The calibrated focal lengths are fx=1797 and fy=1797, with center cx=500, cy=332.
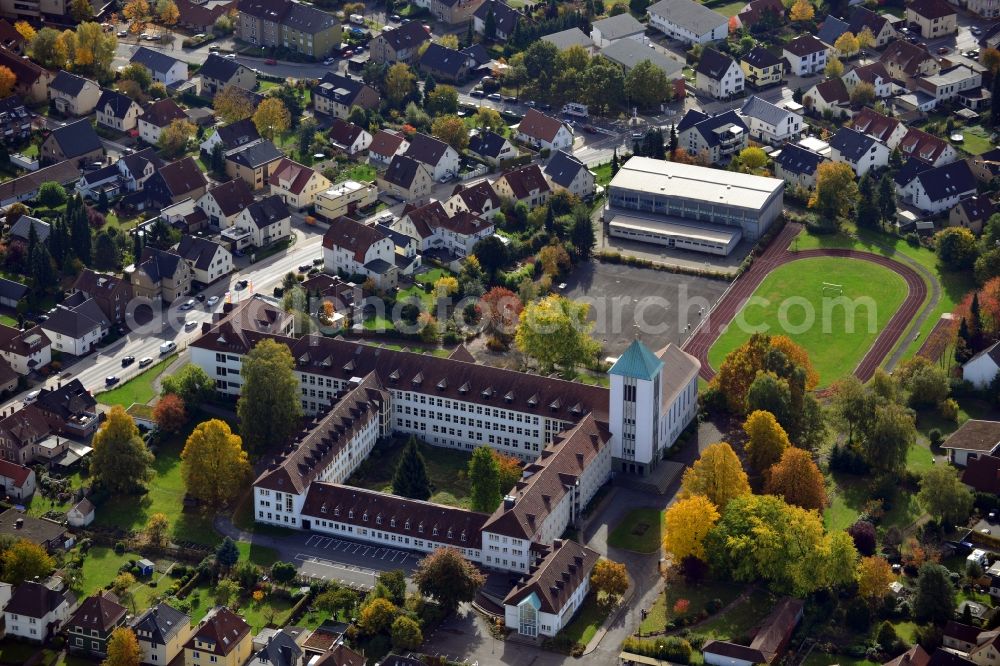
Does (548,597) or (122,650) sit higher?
(122,650)

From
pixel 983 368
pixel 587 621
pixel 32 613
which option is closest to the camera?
pixel 32 613

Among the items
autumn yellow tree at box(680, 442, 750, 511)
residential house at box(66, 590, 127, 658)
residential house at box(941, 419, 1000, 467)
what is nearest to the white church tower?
autumn yellow tree at box(680, 442, 750, 511)

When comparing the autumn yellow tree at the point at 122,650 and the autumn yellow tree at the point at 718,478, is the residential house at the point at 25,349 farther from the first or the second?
the autumn yellow tree at the point at 718,478

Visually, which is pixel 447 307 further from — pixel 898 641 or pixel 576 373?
pixel 898 641

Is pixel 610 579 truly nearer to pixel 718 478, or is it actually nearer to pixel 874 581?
pixel 718 478

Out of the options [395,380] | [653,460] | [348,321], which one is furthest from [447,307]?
[653,460]

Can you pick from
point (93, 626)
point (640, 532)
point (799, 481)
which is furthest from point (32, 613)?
point (799, 481)
